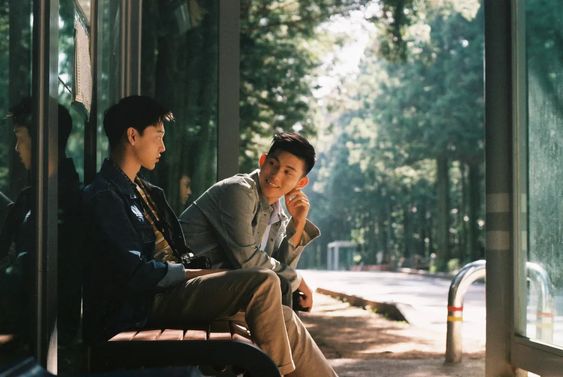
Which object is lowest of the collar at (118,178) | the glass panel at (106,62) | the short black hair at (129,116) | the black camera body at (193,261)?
the black camera body at (193,261)

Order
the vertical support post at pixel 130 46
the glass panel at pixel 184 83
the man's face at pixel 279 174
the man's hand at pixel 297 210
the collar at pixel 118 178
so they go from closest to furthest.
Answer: the collar at pixel 118 178 → the man's face at pixel 279 174 → the man's hand at pixel 297 210 → the vertical support post at pixel 130 46 → the glass panel at pixel 184 83

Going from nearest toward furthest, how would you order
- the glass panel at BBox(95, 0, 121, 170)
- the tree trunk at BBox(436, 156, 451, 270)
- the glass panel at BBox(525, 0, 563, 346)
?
1. the glass panel at BBox(95, 0, 121, 170)
2. the glass panel at BBox(525, 0, 563, 346)
3. the tree trunk at BBox(436, 156, 451, 270)

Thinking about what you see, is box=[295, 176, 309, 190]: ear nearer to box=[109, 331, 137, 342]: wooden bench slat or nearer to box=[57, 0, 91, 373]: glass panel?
box=[57, 0, 91, 373]: glass panel

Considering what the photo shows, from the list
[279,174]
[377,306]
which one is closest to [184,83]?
[279,174]

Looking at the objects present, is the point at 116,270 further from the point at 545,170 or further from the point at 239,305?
the point at 545,170

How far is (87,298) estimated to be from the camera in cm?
374

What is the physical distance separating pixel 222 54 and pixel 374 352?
4141 millimetres

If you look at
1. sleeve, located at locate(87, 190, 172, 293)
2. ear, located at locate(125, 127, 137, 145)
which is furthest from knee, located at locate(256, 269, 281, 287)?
ear, located at locate(125, 127, 137, 145)

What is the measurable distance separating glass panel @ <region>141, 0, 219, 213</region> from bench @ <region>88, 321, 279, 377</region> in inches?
150

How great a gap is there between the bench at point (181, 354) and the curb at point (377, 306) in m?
10.5

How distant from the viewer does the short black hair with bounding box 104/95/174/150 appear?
421 cm

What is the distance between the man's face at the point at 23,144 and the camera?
314 cm

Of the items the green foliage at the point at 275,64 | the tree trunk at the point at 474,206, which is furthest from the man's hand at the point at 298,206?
the tree trunk at the point at 474,206

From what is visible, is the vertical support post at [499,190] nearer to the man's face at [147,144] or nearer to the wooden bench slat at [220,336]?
the man's face at [147,144]
